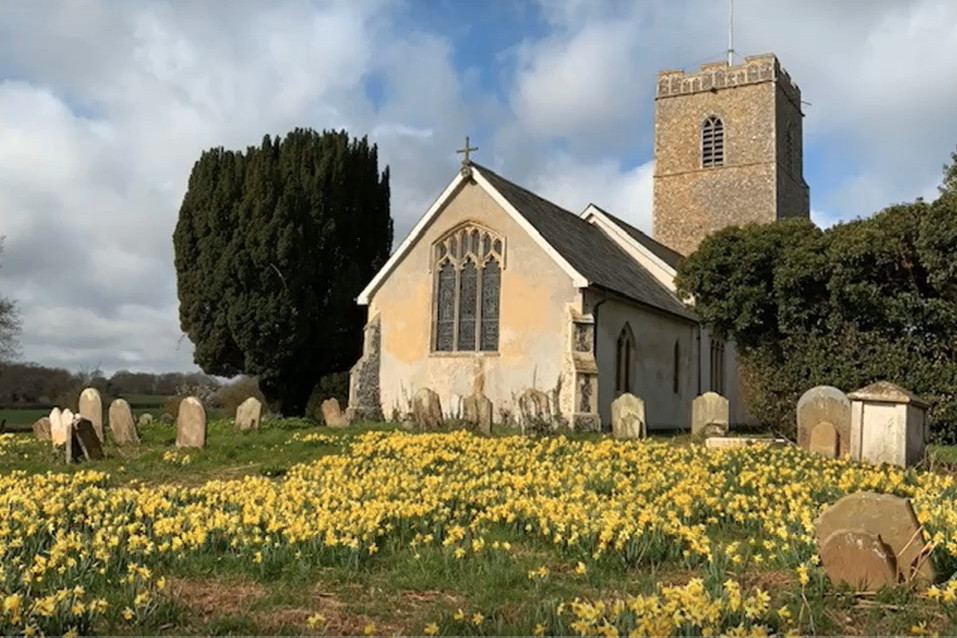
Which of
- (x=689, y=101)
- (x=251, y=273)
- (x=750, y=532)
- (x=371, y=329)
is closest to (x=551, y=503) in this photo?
(x=750, y=532)

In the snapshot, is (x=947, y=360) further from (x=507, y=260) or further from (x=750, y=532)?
(x=750, y=532)

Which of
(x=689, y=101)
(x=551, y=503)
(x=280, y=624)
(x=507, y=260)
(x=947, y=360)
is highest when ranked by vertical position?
(x=689, y=101)

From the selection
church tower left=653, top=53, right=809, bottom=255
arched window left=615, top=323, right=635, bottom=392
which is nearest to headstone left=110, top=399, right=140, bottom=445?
arched window left=615, top=323, right=635, bottom=392

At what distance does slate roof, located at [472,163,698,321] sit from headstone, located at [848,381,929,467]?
8530mm

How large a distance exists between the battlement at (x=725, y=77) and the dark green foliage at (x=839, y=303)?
77.4 ft

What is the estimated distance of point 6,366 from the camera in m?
43.8

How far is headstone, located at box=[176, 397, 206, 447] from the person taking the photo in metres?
14.3

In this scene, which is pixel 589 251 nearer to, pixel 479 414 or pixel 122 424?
pixel 479 414

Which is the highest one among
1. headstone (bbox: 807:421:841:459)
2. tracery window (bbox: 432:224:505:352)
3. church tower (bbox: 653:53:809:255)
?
church tower (bbox: 653:53:809:255)

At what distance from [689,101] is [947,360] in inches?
1086

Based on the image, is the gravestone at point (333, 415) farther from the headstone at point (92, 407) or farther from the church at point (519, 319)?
the headstone at point (92, 407)

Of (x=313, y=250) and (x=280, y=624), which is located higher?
(x=313, y=250)

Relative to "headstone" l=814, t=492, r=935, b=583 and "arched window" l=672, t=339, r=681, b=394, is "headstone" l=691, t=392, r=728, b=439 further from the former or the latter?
"headstone" l=814, t=492, r=935, b=583

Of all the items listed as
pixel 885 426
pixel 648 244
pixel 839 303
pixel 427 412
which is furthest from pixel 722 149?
pixel 885 426
